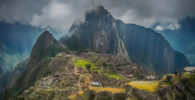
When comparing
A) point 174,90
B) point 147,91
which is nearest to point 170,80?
point 174,90

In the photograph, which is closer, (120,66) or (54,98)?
(54,98)

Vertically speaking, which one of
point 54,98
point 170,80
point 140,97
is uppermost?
point 170,80

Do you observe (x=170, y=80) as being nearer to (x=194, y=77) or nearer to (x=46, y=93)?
(x=194, y=77)

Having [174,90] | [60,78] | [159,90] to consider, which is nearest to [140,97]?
[159,90]

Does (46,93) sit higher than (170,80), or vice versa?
(170,80)

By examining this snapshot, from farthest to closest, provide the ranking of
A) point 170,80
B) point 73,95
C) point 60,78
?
point 60,78 < point 73,95 < point 170,80

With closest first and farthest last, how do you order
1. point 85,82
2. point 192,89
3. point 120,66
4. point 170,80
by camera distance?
point 192,89, point 170,80, point 85,82, point 120,66

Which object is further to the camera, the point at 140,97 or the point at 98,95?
the point at 98,95

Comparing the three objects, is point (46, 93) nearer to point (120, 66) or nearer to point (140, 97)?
point (140, 97)

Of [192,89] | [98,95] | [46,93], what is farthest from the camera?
[46,93]
